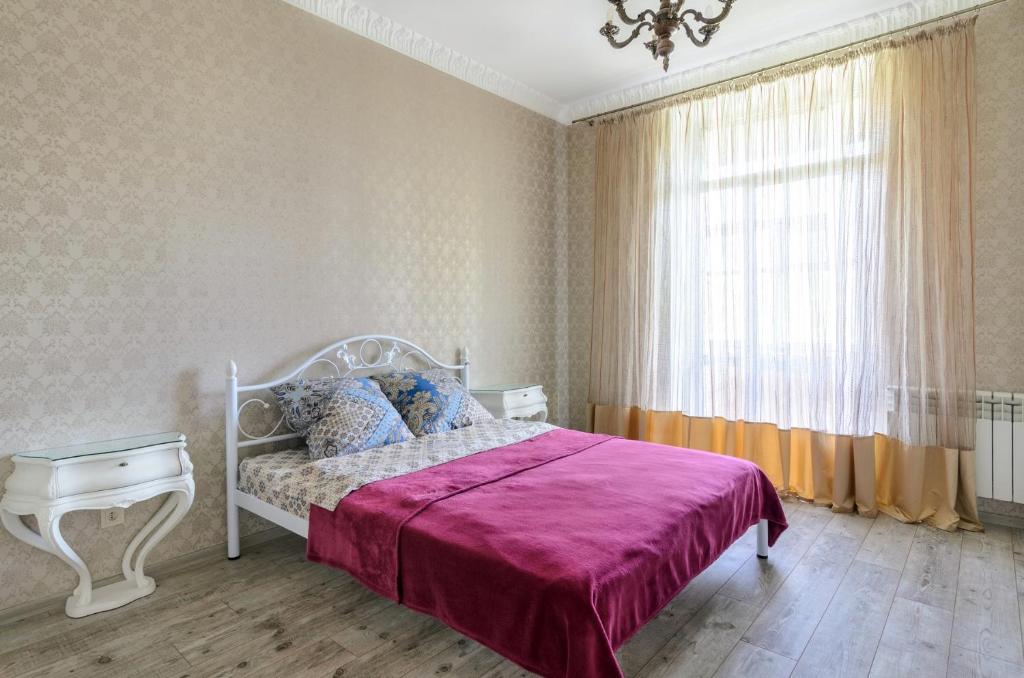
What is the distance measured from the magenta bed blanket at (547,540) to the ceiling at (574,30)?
103 inches

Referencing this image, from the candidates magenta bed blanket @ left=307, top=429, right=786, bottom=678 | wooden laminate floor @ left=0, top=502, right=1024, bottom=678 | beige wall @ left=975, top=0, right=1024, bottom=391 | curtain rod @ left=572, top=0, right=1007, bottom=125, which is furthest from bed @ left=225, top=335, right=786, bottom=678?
curtain rod @ left=572, top=0, right=1007, bottom=125

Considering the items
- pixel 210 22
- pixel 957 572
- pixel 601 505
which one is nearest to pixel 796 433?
pixel 957 572

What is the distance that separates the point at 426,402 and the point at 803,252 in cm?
263

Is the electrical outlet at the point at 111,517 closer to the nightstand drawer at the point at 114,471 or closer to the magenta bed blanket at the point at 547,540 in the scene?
the nightstand drawer at the point at 114,471

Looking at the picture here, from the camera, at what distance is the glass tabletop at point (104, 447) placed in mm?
2221

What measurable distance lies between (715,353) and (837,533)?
1.41 meters

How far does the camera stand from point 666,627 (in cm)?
220

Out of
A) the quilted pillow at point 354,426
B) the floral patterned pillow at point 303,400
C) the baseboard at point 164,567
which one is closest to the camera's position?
the baseboard at point 164,567

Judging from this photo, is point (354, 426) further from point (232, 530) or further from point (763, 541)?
point (763, 541)

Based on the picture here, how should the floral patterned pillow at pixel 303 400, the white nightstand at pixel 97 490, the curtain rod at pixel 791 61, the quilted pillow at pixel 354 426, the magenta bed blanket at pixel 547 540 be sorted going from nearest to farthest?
the magenta bed blanket at pixel 547 540, the white nightstand at pixel 97 490, the quilted pillow at pixel 354 426, the floral patterned pillow at pixel 303 400, the curtain rod at pixel 791 61

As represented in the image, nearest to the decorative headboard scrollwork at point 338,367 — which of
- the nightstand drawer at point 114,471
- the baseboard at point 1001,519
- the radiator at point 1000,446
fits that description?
the nightstand drawer at point 114,471

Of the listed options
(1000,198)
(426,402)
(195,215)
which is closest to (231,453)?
(426,402)

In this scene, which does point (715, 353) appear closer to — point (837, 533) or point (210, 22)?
point (837, 533)

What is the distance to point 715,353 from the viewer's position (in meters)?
4.10
